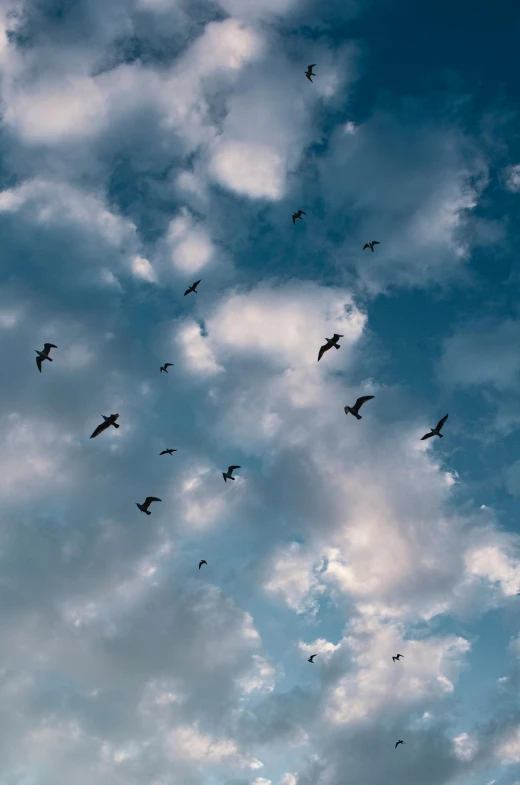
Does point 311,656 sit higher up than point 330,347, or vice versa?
point 330,347

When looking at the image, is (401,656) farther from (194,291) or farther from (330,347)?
(194,291)

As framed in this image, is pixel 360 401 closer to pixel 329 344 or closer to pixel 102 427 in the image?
pixel 329 344

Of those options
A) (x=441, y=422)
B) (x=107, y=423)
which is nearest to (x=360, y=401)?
→ (x=441, y=422)

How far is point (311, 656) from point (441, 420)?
2274 inches

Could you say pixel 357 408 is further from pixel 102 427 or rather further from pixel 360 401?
pixel 102 427

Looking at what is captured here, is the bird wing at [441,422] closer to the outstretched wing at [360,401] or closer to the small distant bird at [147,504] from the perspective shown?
the outstretched wing at [360,401]

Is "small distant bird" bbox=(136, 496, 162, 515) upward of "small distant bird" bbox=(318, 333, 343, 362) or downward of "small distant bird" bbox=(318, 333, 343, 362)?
downward

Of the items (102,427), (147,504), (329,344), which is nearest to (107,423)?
(102,427)

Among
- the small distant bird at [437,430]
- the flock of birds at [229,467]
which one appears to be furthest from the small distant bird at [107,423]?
the small distant bird at [437,430]

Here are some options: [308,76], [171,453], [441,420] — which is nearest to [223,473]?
[171,453]

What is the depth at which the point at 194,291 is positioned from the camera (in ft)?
298

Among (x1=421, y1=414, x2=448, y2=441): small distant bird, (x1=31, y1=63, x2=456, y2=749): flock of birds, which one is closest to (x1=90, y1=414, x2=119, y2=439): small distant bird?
(x1=31, y1=63, x2=456, y2=749): flock of birds

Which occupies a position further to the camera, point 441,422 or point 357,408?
point 441,422

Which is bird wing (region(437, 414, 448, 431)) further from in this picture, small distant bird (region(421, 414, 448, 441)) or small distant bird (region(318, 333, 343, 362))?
small distant bird (region(318, 333, 343, 362))
